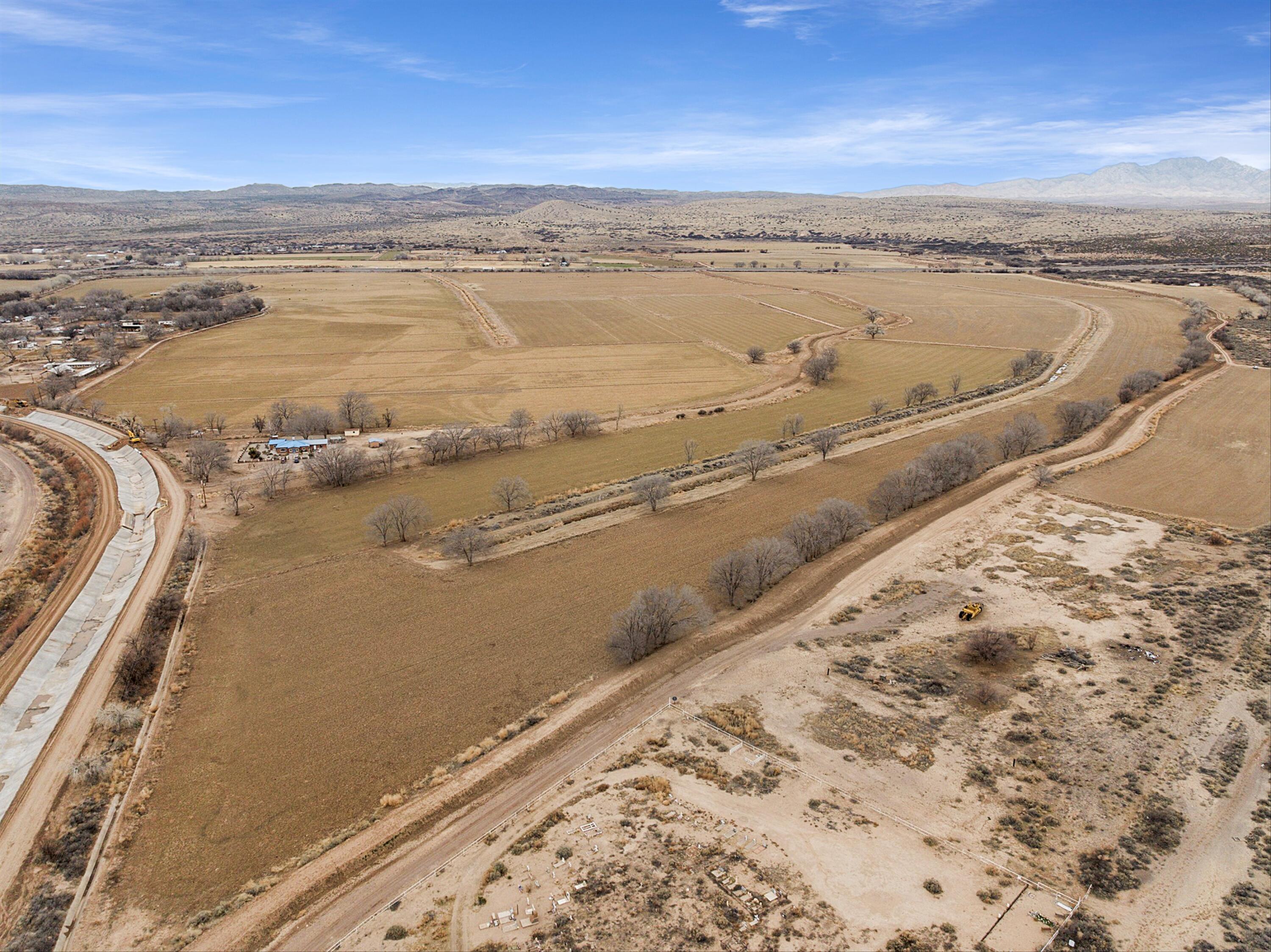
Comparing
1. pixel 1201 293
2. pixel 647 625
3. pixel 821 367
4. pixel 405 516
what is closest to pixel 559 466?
pixel 405 516

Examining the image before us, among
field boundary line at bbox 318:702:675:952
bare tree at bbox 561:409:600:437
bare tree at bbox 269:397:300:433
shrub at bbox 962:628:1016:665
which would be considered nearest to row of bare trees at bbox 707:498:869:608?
field boundary line at bbox 318:702:675:952

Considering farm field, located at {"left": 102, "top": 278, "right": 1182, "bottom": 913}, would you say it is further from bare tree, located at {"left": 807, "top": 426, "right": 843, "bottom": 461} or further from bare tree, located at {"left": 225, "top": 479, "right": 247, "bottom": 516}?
bare tree, located at {"left": 807, "top": 426, "right": 843, "bottom": 461}

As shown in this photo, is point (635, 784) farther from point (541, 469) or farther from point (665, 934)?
point (541, 469)

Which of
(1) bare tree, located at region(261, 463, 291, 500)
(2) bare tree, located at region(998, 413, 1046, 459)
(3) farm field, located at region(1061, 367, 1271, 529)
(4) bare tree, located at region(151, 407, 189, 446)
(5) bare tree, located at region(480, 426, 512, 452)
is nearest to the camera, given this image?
(3) farm field, located at region(1061, 367, 1271, 529)

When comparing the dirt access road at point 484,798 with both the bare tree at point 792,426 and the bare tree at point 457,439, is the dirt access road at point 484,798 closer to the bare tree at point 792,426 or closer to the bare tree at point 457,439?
the bare tree at point 792,426

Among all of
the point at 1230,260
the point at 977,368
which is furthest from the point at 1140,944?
the point at 1230,260

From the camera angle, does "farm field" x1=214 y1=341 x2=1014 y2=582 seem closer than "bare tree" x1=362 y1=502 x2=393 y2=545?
No

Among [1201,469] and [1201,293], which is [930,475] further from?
[1201,293]
